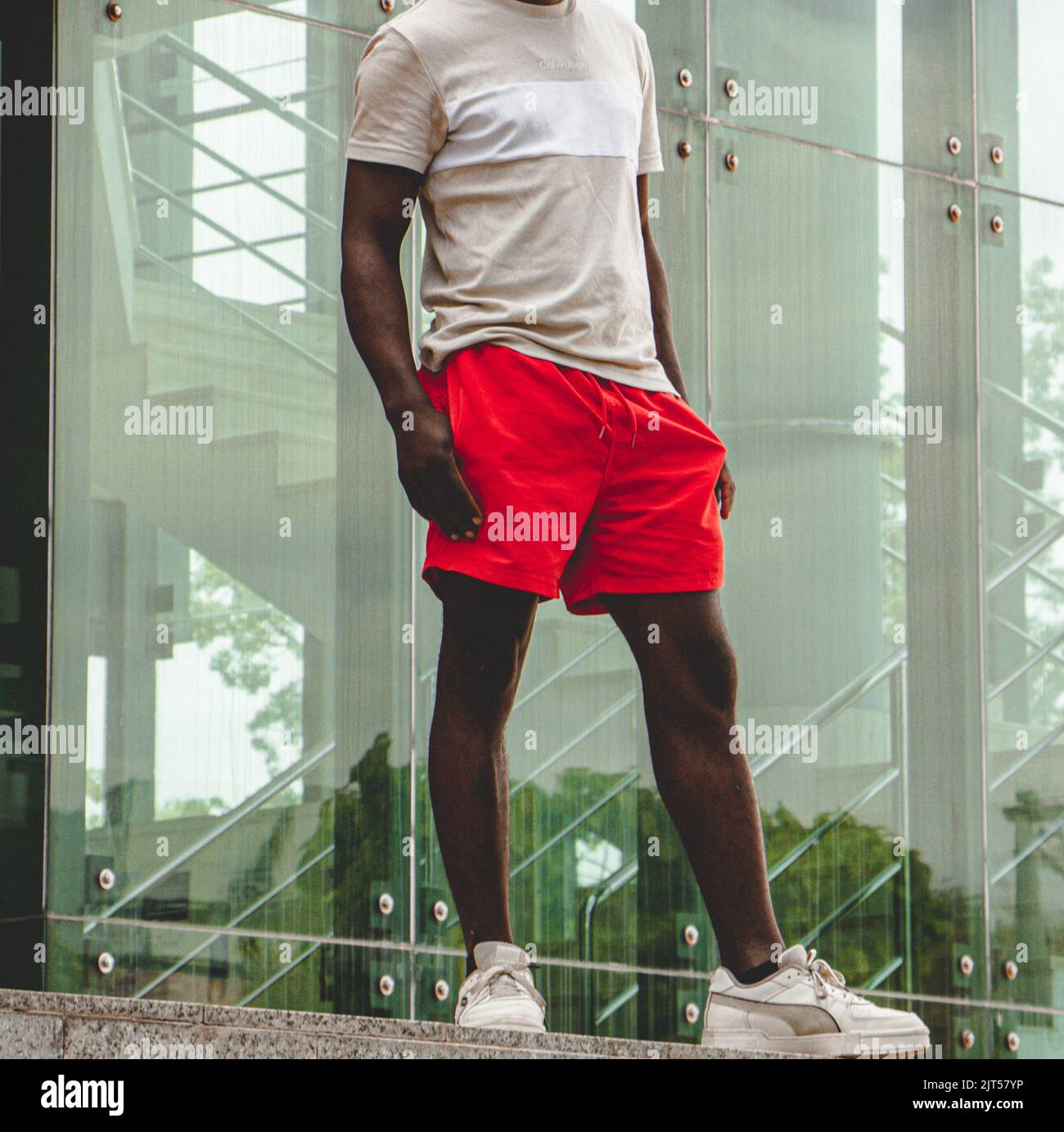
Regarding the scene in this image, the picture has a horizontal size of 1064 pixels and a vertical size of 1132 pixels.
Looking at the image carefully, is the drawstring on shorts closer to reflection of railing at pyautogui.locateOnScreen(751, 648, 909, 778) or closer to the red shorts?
the red shorts

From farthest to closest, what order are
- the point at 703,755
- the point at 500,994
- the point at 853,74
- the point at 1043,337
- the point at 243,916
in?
the point at 1043,337
the point at 853,74
the point at 243,916
the point at 703,755
the point at 500,994

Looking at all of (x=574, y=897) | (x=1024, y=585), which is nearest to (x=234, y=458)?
(x=574, y=897)

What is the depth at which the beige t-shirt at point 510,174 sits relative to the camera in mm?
3570

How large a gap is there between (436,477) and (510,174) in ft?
2.14

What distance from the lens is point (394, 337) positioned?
11.6 feet

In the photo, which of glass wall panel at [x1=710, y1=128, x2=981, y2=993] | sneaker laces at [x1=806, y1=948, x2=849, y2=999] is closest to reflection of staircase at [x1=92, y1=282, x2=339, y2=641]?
glass wall panel at [x1=710, y1=128, x2=981, y2=993]

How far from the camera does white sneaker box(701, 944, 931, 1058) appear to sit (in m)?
3.42

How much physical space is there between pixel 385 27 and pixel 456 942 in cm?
338

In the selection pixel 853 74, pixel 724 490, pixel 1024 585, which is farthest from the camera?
pixel 1024 585

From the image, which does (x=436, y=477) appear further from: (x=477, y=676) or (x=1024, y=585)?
(x=1024, y=585)

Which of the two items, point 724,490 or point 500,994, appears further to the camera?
point 724,490
